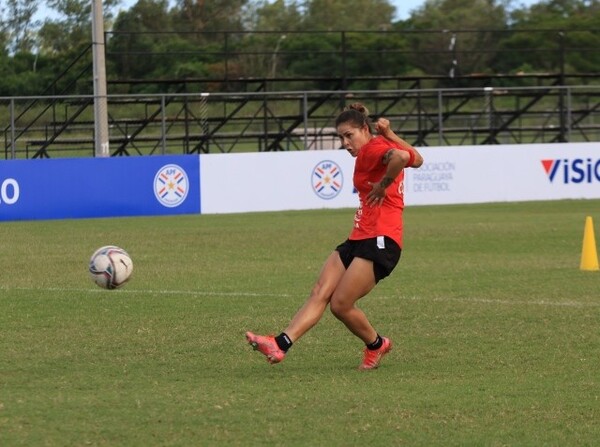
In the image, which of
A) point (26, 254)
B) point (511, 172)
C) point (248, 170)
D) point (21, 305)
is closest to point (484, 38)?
point (511, 172)

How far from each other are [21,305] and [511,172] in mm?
18231

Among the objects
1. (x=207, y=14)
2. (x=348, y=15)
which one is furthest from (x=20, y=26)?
(x=348, y=15)

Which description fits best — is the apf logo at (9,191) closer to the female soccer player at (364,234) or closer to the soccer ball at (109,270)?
the soccer ball at (109,270)

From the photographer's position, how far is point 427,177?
28016mm

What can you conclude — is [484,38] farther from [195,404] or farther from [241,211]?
[195,404]

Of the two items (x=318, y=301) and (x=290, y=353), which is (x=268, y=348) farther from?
(x=290, y=353)

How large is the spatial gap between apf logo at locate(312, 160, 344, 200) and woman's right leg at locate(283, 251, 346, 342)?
1785 cm

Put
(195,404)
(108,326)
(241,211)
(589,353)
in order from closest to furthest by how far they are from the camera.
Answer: (195,404) → (589,353) → (108,326) → (241,211)

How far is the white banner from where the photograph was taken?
26234mm

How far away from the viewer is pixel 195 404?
7.73m

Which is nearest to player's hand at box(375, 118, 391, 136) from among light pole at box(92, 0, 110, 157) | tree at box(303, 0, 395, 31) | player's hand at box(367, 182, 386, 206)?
player's hand at box(367, 182, 386, 206)

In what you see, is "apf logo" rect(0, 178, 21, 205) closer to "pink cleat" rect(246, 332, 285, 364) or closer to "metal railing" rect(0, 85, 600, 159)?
"metal railing" rect(0, 85, 600, 159)

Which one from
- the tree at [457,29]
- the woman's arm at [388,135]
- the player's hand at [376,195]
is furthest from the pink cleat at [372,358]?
the tree at [457,29]

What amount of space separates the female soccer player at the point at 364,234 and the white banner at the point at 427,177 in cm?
1692
